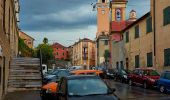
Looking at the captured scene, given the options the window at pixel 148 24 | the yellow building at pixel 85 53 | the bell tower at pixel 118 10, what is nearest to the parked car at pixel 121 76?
the window at pixel 148 24

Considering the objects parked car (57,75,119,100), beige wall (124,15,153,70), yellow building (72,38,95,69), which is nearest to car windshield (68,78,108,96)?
parked car (57,75,119,100)

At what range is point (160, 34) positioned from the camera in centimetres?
4116

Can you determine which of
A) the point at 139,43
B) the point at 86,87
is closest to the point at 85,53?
the point at 139,43

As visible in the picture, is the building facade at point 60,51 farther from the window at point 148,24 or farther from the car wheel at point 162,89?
the car wheel at point 162,89

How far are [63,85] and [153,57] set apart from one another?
29720mm

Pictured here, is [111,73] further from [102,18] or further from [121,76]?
[102,18]

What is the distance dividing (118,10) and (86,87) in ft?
233

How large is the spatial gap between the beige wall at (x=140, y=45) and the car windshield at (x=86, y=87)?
30894 mm

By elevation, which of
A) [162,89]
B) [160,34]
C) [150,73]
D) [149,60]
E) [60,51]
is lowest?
[162,89]

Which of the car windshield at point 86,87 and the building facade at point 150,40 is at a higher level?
the building facade at point 150,40

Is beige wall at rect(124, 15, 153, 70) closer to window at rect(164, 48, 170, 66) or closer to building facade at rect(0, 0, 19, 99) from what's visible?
window at rect(164, 48, 170, 66)

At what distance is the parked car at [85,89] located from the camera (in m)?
13.4

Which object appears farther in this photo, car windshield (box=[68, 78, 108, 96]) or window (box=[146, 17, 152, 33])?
window (box=[146, 17, 152, 33])

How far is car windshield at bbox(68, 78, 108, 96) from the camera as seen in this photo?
45.3 feet
